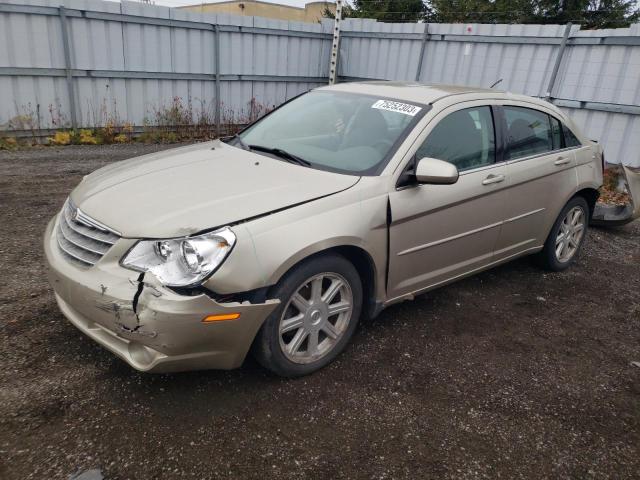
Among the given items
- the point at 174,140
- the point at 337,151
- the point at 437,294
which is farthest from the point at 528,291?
the point at 174,140

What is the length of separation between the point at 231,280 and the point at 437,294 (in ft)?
7.54

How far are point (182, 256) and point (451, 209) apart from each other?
1884 millimetres

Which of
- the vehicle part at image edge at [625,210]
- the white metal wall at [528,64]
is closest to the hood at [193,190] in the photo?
the vehicle part at image edge at [625,210]

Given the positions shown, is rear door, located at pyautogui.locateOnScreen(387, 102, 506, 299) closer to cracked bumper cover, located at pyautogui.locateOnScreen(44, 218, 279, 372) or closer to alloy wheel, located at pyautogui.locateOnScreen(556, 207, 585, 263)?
cracked bumper cover, located at pyautogui.locateOnScreen(44, 218, 279, 372)

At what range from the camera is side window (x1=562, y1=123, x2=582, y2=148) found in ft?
14.8

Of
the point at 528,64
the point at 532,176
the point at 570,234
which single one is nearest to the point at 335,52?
the point at 528,64

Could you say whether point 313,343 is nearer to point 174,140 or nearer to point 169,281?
point 169,281

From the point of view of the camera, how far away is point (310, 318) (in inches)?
113

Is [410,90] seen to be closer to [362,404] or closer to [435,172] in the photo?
[435,172]

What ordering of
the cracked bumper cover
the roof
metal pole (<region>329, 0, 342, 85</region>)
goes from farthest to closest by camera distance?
metal pole (<region>329, 0, 342, 85</region>)
the roof
the cracked bumper cover

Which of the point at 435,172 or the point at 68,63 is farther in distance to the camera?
the point at 68,63

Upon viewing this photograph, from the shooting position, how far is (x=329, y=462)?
238 centimetres

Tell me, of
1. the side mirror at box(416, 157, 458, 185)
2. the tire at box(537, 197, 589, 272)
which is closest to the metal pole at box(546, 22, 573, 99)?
the tire at box(537, 197, 589, 272)

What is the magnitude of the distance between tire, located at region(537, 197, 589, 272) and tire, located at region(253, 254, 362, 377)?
241 centimetres
